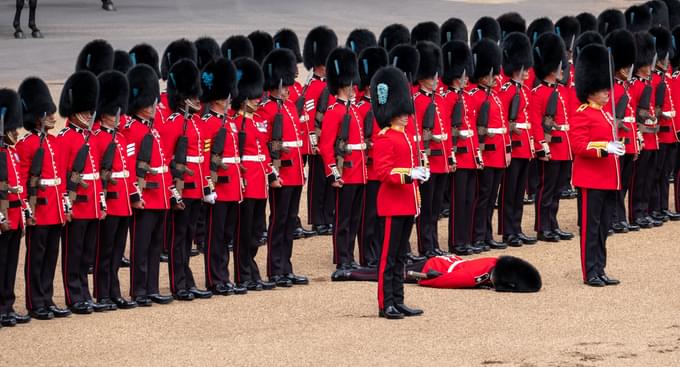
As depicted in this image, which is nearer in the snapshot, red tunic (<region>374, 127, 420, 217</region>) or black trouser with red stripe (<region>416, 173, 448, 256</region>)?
red tunic (<region>374, 127, 420, 217</region>)

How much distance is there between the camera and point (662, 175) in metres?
13.2

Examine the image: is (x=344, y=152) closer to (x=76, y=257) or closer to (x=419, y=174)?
(x=419, y=174)

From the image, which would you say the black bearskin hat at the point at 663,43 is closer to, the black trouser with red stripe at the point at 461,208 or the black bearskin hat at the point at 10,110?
the black trouser with red stripe at the point at 461,208

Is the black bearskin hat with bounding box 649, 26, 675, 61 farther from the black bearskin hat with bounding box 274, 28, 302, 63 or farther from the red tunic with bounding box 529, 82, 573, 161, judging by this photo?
the black bearskin hat with bounding box 274, 28, 302, 63

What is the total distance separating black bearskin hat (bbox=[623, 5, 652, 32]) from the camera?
50.6 ft

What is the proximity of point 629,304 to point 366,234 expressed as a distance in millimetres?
2226

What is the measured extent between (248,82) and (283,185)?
28.1 inches

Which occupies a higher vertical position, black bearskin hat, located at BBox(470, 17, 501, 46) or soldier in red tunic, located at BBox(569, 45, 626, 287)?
black bearskin hat, located at BBox(470, 17, 501, 46)

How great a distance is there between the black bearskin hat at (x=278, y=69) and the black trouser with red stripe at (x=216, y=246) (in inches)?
44.9

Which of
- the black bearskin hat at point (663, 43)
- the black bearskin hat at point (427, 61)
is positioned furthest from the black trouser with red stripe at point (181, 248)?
the black bearskin hat at point (663, 43)

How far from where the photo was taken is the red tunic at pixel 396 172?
9.37 meters

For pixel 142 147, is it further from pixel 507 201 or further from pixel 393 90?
pixel 507 201

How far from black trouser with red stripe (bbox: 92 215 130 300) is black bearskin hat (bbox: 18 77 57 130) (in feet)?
2.41

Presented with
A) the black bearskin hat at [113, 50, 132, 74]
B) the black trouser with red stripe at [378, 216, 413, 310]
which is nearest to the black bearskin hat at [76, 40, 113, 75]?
the black bearskin hat at [113, 50, 132, 74]
